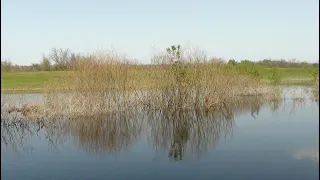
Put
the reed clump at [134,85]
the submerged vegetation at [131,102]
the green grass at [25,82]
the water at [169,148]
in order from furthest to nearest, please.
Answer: the green grass at [25,82], the reed clump at [134,85], the submerged vegetation at [131,102], the water at [169,148]

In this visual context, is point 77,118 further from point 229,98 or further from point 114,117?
point 229,98

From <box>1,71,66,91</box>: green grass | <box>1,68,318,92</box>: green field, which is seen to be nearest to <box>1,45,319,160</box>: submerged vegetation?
<box>1,68,318,92</box>: green field

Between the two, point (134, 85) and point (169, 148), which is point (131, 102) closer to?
point (134, 85)

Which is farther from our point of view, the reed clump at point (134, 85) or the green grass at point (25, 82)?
the green grass at point (25, 82)

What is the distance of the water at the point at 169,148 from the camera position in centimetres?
669

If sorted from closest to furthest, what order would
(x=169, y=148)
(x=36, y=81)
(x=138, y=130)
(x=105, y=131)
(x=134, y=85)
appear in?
(x=169, y=148)
(x=105, y=131)
(x=138, y=130)
(x=134, y=85)
(x=36, y=81)

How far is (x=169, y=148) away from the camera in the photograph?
8672 millimetres

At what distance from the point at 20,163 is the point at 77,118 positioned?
526 cm

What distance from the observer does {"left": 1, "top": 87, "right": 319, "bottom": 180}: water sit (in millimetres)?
6688

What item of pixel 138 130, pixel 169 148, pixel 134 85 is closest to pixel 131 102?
pixel 134 85

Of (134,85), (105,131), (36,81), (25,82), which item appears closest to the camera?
(105,131)

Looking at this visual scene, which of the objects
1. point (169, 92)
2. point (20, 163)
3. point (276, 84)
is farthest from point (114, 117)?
point (276, 84)

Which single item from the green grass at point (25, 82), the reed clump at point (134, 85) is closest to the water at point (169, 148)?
the reed clump at point (134, 85)

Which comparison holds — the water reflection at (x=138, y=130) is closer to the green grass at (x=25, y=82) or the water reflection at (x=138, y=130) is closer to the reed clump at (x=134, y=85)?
the reed clump at (x=134, y=85)
